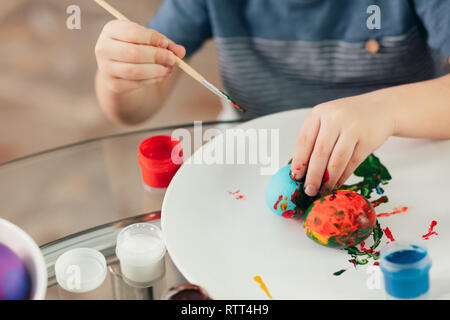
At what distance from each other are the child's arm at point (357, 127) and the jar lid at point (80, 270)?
0.26 metres

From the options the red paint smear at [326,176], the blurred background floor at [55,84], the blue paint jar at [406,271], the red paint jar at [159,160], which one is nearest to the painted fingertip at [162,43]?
the red paint jar at [159,160]

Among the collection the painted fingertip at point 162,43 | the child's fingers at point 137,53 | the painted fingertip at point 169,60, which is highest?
the painted fingertip at point 162,43

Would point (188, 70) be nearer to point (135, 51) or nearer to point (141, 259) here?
point (135, 51)

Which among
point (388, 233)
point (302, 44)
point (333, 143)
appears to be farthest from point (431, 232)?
point (302, 44)

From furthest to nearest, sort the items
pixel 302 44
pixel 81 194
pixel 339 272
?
pixel 302 44
pixel 81 194
pixel 339 272

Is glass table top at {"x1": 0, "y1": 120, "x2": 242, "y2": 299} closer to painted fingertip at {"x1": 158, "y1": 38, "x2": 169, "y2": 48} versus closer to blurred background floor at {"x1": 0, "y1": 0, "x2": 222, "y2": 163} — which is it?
painted fingertip at {"x1": 158, "y1": 38, "x2": 169, "y2": 48}

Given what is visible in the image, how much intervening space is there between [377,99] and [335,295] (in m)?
0.28

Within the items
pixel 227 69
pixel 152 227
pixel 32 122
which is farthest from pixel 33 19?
pixel 152 227

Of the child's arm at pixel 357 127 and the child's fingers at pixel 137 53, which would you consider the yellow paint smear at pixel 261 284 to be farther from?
the child's fingers at pixel 137 53

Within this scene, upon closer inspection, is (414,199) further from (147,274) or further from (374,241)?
(147,274)

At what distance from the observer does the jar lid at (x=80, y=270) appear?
0.60 metres

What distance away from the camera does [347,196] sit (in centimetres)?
61

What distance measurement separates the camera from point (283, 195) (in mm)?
626

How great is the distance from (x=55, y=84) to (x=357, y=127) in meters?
1.39
